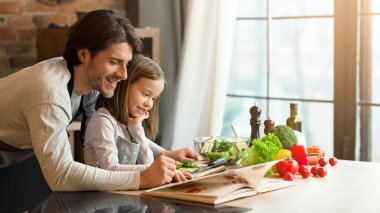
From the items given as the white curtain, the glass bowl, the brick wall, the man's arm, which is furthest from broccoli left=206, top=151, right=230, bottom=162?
the brick wall

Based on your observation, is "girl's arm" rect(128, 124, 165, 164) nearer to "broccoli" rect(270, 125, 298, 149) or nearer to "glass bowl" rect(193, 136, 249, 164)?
"glass bowl" rect(193, 136, 249, 164)

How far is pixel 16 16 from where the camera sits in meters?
4.54

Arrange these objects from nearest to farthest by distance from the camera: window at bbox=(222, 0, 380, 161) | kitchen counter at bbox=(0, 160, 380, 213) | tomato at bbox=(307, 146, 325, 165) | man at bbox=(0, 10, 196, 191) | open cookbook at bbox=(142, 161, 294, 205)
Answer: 1. kitchen counter at bbox=(0, 160, 380, 213)
2. open cookbook at bbox=(142, 161, 294, 205)
3. man at bbox=(0, 10, 196, 191)
4. tomato at bbox=(307, 146, 325, 165)
5. window at bbox=(222, 0, 380, 161)

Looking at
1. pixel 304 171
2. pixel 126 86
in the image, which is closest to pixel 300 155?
pixel 304 171

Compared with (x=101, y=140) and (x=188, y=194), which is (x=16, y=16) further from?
(x=188, y=194)

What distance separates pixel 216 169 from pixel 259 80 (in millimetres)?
2350

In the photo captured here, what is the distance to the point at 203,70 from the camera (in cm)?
485

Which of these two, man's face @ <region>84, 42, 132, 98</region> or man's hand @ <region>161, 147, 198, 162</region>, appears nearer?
man's face @ <region>84, 42, 132, 98</region>

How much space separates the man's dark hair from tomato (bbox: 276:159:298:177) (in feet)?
2.16

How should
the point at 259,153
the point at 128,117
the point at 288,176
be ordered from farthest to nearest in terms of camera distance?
the point at 128,117 → the point at 259,153 → the point at 288,176

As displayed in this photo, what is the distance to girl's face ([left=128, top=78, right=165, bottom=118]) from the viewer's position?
104 inches

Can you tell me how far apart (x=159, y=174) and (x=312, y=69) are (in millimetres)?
2500

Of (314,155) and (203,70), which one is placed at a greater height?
(203,70)

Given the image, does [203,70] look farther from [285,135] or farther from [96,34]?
[96,34]
